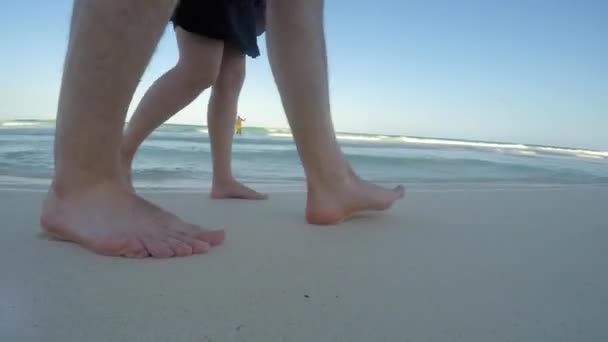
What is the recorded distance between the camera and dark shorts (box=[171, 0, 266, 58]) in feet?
4.30

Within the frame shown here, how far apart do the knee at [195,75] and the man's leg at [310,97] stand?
1.01ft

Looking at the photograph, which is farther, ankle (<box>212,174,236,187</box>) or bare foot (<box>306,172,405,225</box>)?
ankle (<box>212,174,236,187</box>)

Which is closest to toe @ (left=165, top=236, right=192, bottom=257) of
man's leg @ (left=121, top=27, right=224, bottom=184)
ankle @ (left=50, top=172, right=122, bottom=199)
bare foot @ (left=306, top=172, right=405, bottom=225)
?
ankle @ (left=50, top=172, right=122, bottom=199)

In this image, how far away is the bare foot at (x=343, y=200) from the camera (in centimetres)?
112

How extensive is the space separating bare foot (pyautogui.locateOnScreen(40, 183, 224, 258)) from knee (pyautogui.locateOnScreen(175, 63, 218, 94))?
0.59 meters

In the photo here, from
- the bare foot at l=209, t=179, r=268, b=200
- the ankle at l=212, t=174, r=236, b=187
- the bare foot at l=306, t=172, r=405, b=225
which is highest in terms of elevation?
the bare foot at l=306, t=172, r=405, b=225

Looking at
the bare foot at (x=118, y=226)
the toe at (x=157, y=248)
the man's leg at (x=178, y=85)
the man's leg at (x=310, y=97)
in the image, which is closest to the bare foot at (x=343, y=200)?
the man's leg at (x=310, y=97)

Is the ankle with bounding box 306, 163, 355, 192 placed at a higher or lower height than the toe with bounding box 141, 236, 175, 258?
higher

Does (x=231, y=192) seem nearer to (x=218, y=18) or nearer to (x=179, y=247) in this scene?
(x=218, y=18)

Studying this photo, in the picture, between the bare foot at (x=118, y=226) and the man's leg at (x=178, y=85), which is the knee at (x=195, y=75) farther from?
the bare foot at (x=118, y=226)

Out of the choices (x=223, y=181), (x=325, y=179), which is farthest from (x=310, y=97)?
(x=223, y=181)

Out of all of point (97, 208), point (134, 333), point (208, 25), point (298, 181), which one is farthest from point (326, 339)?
point (298, 181)

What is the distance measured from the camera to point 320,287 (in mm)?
646

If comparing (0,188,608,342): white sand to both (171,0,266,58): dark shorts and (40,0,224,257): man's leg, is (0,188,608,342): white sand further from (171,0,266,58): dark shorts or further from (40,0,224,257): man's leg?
(171,0,266,58): dark shorts
